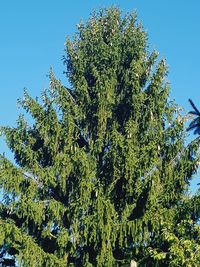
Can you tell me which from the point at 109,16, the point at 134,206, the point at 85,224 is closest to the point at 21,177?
the point at 85,224

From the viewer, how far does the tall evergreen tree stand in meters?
16.7

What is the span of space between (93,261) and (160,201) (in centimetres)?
311

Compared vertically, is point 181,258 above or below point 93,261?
below

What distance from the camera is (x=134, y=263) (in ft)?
55.1

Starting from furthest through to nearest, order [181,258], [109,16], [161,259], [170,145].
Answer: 1. [109,16]
2. [170,145]
3. [161,259]
4. [181,258]

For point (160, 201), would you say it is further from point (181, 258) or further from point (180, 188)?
point (181, 258)

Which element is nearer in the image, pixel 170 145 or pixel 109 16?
pixel 170 145

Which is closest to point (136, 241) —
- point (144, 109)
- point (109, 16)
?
point (144, 109)

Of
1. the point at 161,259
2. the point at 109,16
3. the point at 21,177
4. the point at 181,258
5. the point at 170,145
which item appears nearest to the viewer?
the point at 181,258

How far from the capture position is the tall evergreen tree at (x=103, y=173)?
16.7 metres

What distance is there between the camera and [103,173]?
60.7 ft

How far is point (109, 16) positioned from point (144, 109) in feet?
17.0

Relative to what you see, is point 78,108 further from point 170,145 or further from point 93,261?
point 93,261

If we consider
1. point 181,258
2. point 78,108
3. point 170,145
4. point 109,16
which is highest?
point 109,16
